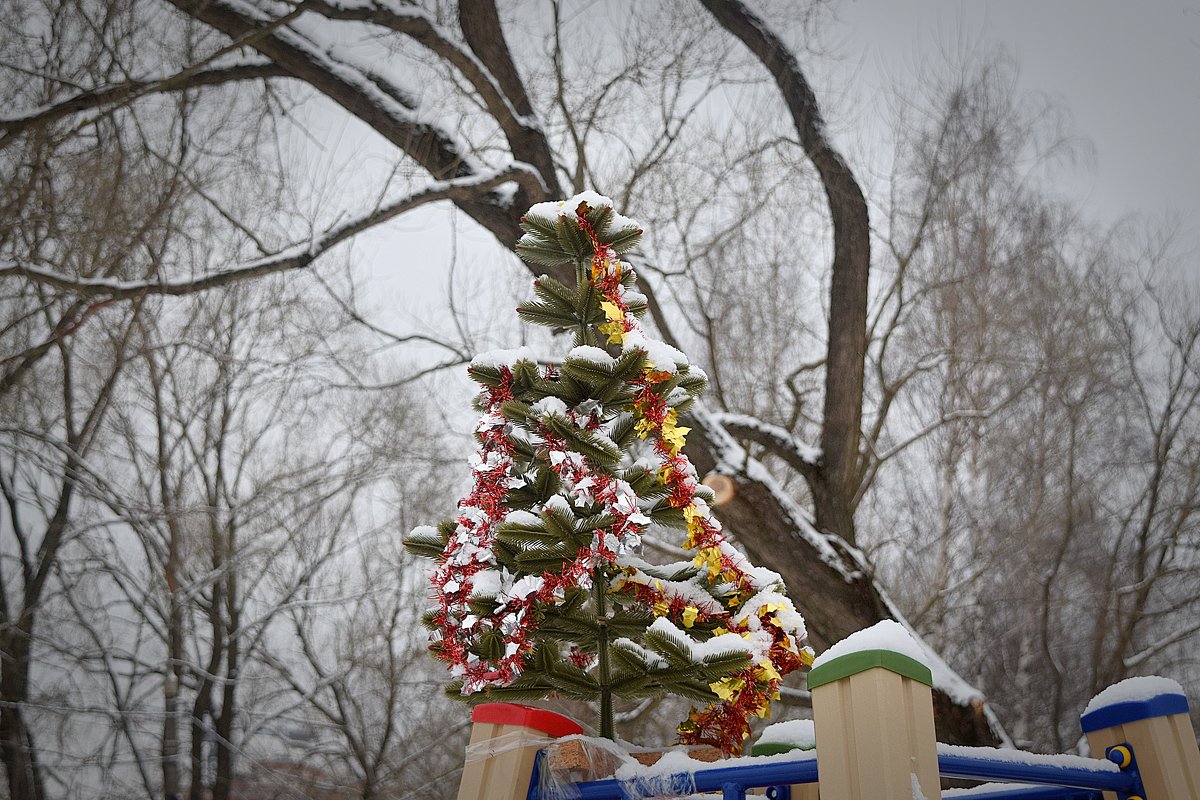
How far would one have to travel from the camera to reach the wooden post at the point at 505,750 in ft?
5.37

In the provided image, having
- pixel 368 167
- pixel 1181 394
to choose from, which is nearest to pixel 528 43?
pixel 368 167

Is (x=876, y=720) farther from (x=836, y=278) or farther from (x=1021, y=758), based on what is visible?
(x=836, y=278)

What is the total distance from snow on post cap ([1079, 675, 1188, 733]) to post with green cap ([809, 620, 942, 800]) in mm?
668

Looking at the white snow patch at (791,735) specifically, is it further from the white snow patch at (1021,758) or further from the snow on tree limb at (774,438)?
the snow on tree limb at (774,438)

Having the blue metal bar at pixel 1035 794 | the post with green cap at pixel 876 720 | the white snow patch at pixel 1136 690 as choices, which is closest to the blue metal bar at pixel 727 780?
the post with green cap at pixel 876 720

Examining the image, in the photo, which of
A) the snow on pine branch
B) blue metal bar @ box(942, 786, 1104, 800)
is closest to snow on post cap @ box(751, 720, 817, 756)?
blue metal bar @ box(942, 786, 1104, 800)

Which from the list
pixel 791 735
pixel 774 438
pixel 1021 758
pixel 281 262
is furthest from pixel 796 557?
pixel 1021 758

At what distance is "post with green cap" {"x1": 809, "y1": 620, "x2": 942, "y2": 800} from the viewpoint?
123cm

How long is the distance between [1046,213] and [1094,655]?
384cm

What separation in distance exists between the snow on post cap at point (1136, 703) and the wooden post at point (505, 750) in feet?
3.41

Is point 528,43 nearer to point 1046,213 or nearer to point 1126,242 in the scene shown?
point 1046,213

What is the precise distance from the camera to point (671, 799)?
5.08 ft

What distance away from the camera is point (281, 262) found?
166 inches

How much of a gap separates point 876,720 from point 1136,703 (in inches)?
30.1
